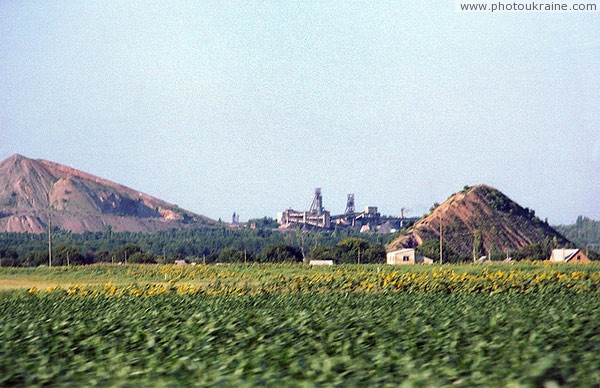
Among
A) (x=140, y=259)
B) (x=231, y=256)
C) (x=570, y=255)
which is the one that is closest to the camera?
(x=570, y=255)

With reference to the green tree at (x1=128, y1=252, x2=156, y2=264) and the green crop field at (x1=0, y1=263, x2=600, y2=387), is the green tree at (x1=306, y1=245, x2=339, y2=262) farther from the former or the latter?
the green crop field at (x1=0, y1=263, x2=600, y2=387)

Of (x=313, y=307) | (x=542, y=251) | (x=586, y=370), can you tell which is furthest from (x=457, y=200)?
(x=586, y=370)

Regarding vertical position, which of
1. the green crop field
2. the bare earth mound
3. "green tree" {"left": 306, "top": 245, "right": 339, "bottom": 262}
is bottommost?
the green crop field

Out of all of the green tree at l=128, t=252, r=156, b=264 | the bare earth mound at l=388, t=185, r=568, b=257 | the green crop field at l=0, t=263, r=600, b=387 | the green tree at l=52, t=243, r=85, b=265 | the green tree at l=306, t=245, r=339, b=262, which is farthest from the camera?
the bare earth mound at l=388, t=185, r=568, b=257

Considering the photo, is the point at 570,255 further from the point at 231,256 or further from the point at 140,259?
the point at 140,259

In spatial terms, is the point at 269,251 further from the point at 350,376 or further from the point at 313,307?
the point at 350,376

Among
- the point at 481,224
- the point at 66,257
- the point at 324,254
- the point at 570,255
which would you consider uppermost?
the point at 481,224

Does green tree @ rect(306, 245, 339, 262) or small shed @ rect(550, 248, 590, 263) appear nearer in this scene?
small shed @ rect(550, 248, 590, 263)

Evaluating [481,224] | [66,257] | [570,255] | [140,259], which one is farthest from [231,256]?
[481,224]

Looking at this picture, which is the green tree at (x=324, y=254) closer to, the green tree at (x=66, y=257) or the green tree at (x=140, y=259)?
the green tree at (x=140, y=259)

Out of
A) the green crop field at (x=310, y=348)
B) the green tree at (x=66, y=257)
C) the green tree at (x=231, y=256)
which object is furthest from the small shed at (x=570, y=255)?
the green crop field at (x=310, y=348)

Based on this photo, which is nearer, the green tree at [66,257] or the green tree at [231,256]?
the green tree at [66,257]

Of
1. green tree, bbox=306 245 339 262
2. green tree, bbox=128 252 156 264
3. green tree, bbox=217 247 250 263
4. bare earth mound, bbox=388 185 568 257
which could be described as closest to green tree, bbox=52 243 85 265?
green tree, bbox=128 252 156 264

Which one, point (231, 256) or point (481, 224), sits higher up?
point (481, 224)
